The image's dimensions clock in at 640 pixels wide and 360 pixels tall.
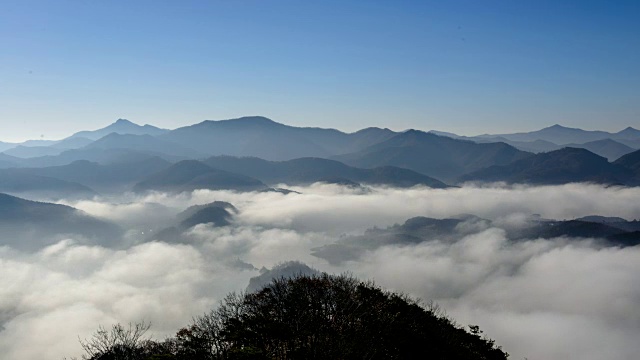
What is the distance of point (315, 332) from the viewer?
117 feet

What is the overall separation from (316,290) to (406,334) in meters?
12.1

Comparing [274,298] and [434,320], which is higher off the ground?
[274,298]

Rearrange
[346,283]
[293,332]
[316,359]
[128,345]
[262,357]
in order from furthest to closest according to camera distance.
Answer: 1. [346,283]
2. [128,345]
3. [293,332]
4. [262,357]
5. [316,359]

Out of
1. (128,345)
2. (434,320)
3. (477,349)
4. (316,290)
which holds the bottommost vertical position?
(477,349)

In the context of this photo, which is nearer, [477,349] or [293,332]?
[293,332]

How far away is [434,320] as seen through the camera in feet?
179

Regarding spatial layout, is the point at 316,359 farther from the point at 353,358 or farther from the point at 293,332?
the point at 293,332

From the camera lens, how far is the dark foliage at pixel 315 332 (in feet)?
111

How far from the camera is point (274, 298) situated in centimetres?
4709

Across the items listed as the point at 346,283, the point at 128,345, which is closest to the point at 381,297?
the point at 346,283

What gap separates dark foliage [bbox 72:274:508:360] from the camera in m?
33.8

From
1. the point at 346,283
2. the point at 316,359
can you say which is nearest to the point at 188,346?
the point at 316,359

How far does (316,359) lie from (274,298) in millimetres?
18319

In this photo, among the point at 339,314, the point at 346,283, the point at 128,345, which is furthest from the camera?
the point at 346,283
